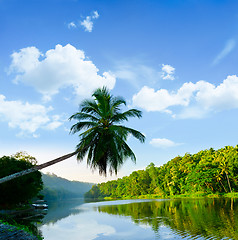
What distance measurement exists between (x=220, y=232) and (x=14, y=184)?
104 ft

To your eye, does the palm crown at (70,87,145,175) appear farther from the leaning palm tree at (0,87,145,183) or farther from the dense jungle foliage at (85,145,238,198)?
the dense jungle foliage at (85,145,238,198)

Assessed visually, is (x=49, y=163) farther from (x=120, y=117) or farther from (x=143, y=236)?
(x=143, y=236)

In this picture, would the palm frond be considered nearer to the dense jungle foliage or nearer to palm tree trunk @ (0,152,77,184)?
palm tree trunk @ (0,152,77,184)

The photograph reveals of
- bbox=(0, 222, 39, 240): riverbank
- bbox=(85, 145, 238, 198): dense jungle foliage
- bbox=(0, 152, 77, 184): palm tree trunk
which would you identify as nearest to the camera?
bbox=(0, 152, 77, 184): palm tree trunk

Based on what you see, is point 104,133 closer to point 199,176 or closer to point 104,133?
point 104,133

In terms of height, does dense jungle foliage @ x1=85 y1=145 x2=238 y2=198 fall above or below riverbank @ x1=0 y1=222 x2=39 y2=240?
above

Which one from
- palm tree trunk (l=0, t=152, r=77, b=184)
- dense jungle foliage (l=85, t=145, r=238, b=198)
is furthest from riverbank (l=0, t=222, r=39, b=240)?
dense jungle foliage (l=85, t=145, r=238, b=198)

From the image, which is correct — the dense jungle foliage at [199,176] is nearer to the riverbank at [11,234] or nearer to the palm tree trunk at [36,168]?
the palm tree trunk at [36,168]

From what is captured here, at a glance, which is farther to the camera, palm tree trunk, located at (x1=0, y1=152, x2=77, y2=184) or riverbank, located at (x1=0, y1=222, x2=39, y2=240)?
riverbank, located at (x1=0, y1=222, x2=39, y2=240)

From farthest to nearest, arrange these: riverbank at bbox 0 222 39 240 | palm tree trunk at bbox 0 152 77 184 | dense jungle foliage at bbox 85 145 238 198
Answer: dense jungle foliage at bbox 85 145 238 198 → riverbank at bbox 0 222 39 240 → palm tree trunk at bbox 0 152 77 184

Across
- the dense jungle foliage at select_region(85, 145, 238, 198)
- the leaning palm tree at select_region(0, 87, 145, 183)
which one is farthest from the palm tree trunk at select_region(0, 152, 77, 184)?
the dense jungle foliage at select_region(85, 145, 238, 198)

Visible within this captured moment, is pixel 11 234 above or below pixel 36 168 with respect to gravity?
below

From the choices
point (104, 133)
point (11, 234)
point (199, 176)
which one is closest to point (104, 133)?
point (104, 133)

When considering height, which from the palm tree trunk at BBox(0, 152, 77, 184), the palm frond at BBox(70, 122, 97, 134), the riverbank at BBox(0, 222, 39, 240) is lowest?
the riverbank at BBox(0, 222, 39, 240)
